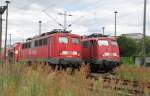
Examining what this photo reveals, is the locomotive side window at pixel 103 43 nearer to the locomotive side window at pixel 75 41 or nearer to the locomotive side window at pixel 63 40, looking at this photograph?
the locomotive side window at pixel 75 41

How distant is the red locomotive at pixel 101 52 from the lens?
30.3 m

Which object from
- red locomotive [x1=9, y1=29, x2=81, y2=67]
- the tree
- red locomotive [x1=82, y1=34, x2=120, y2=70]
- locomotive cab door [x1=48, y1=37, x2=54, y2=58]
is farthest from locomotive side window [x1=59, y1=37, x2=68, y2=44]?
the tree

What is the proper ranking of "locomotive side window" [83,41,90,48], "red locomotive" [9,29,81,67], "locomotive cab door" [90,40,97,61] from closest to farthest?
"red locomotive" [9,29,81,67], "locomotive cab door" [90,40,97,61], "locomotive side window" [83,41,90,48]

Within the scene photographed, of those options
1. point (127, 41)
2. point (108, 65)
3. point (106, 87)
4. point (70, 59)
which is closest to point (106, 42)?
point (108, 65)

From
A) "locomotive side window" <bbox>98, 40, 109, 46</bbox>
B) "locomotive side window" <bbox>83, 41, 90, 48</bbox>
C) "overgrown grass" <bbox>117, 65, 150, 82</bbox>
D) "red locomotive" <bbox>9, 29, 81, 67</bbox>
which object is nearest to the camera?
"overgrown grass" <bbox>117, 65, 150, 82</bbox>

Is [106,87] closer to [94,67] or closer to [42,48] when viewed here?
[42,48]

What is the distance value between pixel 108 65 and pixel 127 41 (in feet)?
179

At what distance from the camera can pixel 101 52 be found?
101 ft

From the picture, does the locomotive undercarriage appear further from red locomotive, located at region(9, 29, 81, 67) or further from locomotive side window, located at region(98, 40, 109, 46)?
red locomotive, located at region(9, 29, 81, 67)

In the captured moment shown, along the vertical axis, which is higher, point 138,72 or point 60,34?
point 60,34

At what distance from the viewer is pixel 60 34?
2811cm

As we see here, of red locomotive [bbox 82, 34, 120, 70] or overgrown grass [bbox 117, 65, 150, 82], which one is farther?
red locomotive [bbox 82, 34, 120, 70]

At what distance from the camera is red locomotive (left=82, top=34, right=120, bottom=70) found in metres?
30.3

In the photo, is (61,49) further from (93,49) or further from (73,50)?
(93,49)
